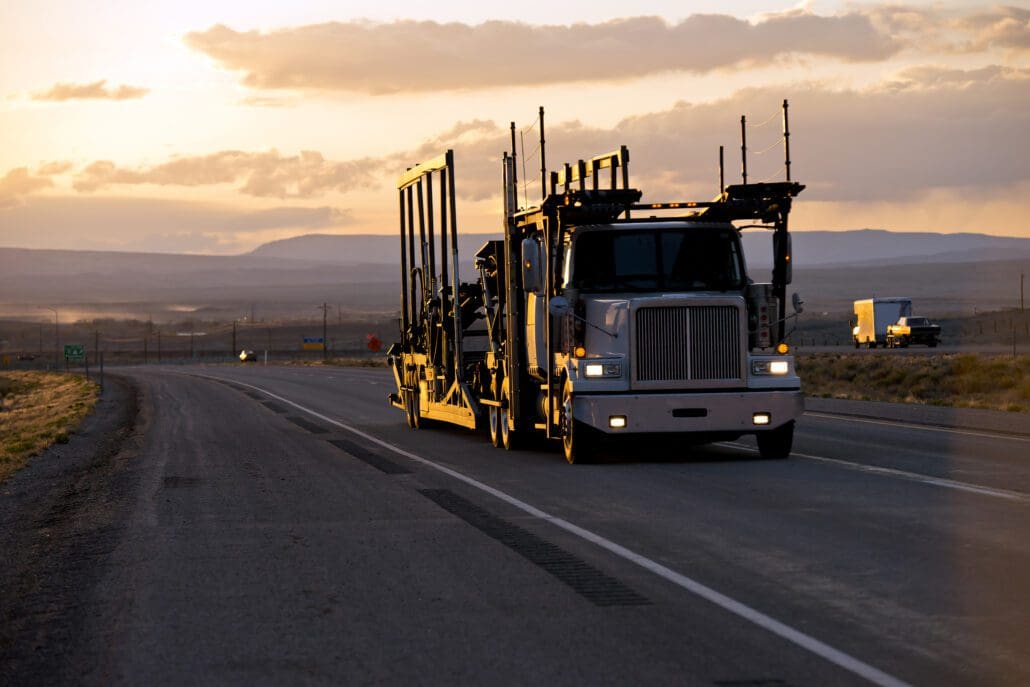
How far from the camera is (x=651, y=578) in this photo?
9570mm

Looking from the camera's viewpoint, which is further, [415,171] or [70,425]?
[70,425]

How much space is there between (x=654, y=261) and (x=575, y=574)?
8.86 m

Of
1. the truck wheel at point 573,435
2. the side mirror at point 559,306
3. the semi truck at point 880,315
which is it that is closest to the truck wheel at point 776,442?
the truck wheel at point 573,435

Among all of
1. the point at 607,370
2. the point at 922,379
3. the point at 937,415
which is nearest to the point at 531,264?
the point at 607,370

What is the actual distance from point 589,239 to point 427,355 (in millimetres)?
7589

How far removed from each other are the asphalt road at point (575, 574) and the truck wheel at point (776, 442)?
1.14ft

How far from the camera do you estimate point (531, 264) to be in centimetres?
1811

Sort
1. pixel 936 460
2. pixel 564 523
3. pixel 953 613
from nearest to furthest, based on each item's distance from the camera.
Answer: pixel 953 613 < pixel 564 523 < pixel 936 460

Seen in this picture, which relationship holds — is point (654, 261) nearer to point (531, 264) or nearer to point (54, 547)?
point (531, 264)


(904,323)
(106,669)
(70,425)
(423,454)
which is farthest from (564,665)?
(904,323)

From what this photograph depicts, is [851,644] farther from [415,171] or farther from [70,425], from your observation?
[70,425]

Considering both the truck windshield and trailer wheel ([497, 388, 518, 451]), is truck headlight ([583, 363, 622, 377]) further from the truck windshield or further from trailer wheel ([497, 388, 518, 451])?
trailer wheel ([497, 388, 518, 451])

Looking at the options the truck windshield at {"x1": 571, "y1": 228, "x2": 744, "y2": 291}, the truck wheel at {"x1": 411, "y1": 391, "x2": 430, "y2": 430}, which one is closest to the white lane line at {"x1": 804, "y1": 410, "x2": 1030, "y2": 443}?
the truck windshield at {"x1": 571, "y1": 228, "x2": 744, "y2": 291}

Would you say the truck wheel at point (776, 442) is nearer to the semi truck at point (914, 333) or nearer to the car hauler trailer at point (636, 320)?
the car hauler trailer at point (636, 320)
